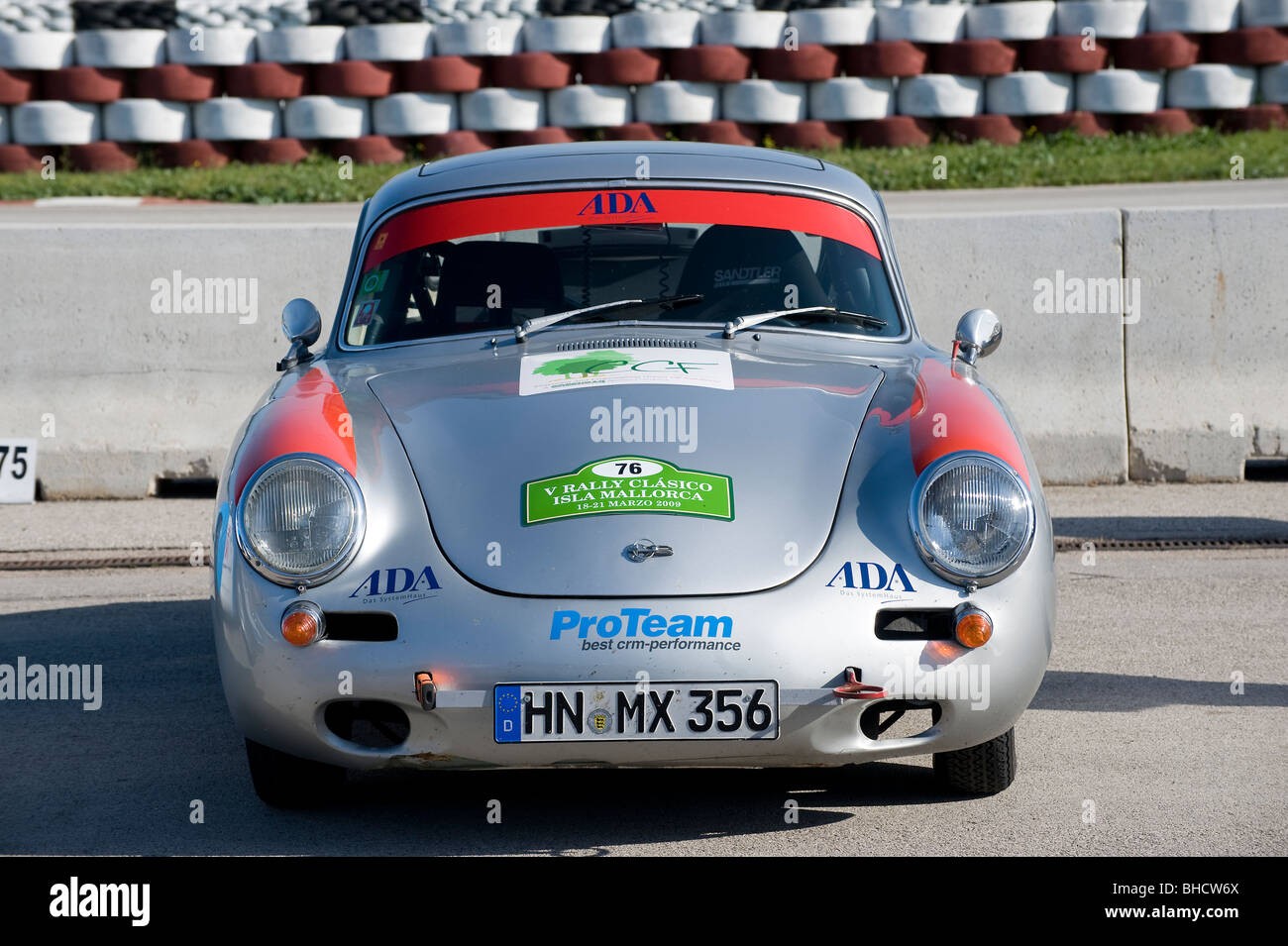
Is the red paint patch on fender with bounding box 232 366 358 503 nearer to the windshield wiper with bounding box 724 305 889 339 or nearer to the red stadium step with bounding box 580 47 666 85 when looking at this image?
the windshield wiper with bounding box 724 305 889 339

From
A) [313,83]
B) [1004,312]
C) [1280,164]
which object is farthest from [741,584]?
[313,83]

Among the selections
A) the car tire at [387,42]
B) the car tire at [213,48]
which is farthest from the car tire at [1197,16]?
the car tire at [213,48]

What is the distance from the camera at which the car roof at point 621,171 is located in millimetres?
4750

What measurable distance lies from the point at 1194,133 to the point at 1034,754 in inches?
463

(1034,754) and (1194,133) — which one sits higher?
(1194,133)

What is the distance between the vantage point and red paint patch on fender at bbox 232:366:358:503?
11.8 ft

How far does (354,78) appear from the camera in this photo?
582 inches

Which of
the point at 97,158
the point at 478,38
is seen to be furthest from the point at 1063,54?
the point at 97,158

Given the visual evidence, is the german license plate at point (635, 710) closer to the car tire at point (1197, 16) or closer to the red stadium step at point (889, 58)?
the red stadium step at point (889, 58)

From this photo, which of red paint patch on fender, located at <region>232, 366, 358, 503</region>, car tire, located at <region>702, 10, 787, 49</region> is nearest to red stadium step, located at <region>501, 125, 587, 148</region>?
car tire, located at <region>702, 10, 787, 49</region>

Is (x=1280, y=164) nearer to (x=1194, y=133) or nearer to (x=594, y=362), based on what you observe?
(x=1194, y=133)

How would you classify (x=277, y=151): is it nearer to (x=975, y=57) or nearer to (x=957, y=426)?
(x=975, y=57)
